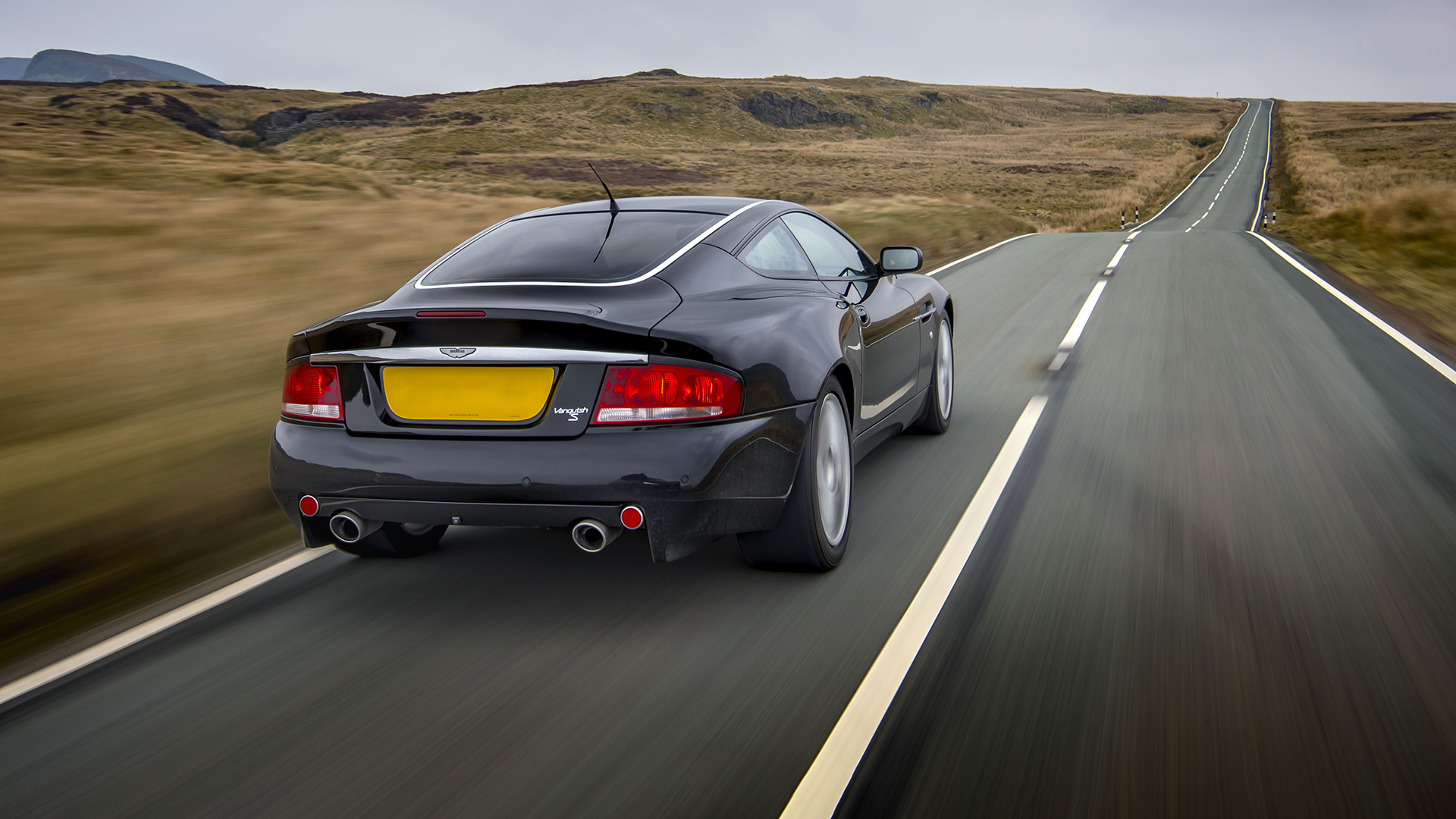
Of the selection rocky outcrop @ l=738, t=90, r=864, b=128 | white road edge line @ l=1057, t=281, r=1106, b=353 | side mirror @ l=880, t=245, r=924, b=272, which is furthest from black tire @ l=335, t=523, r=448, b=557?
rocky outcrop @ l=738, t=90, r=864, b=128

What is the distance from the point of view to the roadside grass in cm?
1483

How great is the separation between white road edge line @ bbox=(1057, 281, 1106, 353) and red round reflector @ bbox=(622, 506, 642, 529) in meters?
6.73

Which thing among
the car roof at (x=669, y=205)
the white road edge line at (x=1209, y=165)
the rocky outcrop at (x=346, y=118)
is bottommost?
the white road edge line at (x=1209, y=165)

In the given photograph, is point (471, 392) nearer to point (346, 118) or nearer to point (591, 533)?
point (591, 533)

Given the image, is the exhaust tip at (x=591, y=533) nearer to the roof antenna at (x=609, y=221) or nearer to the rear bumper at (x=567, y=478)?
the rear bumper at (x=567, y=478)

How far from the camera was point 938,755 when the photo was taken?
2705 mm

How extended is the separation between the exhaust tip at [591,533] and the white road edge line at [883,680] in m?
0.92

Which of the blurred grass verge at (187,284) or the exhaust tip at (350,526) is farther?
the blurred grass verge at (187,284)

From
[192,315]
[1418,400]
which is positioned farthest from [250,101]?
[1418,400]

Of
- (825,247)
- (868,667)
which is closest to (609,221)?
(825,247)

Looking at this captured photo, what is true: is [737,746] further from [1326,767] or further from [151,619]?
[151,619]

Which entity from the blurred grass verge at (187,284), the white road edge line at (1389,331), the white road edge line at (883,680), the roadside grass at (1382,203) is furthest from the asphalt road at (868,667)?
the roadside grass at (1382,203)

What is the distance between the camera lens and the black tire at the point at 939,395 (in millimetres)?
6141

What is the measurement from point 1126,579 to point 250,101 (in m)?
104
